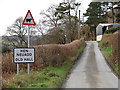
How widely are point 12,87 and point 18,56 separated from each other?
175cm

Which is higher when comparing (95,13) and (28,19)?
(95,13)

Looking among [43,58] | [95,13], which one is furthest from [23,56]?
[95,13]

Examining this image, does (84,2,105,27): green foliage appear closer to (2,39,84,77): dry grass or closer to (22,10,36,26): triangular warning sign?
(2,39,84,77): dry grass

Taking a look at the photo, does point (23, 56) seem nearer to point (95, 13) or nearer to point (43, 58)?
point (43, 58)

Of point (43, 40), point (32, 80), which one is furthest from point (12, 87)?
point (43, 40)

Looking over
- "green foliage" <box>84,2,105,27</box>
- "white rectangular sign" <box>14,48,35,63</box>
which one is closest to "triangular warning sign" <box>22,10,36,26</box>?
"white rectangular sign" <box>14,48,35,63</box>

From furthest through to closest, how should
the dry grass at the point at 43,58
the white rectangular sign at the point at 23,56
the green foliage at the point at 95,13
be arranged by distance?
1. the green foliage at the point at 95,13
2. the dry grass at the point at 43,58
3. the white rectangular sign at the point at 23,56

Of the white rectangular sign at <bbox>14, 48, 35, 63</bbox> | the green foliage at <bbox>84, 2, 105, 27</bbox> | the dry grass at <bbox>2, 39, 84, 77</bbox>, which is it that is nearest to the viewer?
the white rectangular sign at <bbox>14, 48, 35, 63</bbox>

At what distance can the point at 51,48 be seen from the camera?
13055 mm

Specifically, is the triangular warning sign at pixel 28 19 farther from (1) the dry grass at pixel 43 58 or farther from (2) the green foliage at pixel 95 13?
(2) the green foliage at pixel 95 13

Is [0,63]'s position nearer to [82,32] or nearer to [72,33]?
[72,33]

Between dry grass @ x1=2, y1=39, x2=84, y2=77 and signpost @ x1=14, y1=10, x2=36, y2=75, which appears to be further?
dry grass @ x1=2, y1=39, x2=84, y2=77

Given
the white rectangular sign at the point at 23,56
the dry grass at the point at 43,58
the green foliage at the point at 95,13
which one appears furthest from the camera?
the green foliage at the point at 95,13

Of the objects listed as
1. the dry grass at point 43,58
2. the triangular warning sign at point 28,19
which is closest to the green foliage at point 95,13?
the dry grass at point 43,58
